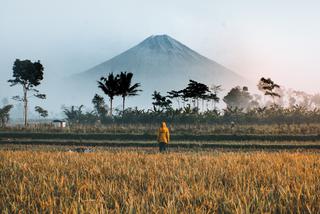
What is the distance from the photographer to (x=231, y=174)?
793 centimetres

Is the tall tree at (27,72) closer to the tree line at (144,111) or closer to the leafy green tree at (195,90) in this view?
the tree line at (144,111)

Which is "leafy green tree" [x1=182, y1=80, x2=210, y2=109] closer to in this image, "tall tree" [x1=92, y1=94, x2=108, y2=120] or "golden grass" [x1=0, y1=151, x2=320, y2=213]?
"tall tree" [x1=92, y1=94, x2=108, y2=120]

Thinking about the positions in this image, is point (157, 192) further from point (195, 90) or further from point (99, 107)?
point (99, 107)

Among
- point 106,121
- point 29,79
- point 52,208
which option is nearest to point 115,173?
point 52,208

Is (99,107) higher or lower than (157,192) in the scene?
higher

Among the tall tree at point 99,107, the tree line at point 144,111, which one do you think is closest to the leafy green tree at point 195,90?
the tree line at point 144,111

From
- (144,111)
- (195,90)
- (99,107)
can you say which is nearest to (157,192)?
(144,111)

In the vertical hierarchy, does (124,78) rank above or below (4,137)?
above

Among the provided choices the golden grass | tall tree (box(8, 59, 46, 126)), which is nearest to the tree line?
tall tree (box(8, 59, 46, 126))

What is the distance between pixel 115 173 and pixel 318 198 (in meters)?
4.15

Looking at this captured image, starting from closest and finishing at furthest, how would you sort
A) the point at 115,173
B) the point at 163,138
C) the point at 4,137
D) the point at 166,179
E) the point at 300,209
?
the point at 300,209 → the point at 166,179 → the point at 115,173 → the point at 163,138 → the point at 4,137

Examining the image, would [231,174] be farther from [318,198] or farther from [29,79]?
[29,79]

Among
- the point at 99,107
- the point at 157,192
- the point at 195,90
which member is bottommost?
the point at 157,192

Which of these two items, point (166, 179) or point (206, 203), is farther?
point (166, 179)
